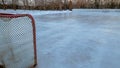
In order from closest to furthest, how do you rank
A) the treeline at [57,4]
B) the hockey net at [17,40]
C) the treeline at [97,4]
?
the hockey net at [17,40], the treeline at [57,4], the treeline at [97,4]

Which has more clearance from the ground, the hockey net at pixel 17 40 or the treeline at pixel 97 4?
the treeline at pixel 97 4

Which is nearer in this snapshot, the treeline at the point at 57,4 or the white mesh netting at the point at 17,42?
the white mesh netting at the point at 17,42

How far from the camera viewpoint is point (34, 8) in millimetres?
13391

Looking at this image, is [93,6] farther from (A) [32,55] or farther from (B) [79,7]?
(A) [32,55]

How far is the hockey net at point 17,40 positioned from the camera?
2.57m

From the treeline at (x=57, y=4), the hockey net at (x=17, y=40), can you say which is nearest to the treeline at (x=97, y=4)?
the treeline at (x=57, y=4)

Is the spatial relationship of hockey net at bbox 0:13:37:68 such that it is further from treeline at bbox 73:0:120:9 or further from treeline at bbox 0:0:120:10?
treeline at bbox 73:0:120:9

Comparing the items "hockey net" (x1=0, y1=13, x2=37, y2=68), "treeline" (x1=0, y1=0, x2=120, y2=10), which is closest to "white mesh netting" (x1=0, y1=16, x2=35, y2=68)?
→ "hockey net" (x1=0, y1=13, x2=37, y2=68)

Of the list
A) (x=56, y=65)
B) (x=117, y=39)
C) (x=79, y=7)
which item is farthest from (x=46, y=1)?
(x=56, y=65)

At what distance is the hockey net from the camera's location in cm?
257

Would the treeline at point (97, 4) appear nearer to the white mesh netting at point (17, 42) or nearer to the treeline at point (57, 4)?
the treeline at point (57, 4)

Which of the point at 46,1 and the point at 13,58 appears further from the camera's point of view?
the point at 46,1

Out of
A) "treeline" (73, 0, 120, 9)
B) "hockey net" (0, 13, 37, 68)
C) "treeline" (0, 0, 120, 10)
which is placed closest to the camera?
"hockey net" (0, 13, 37, 68)

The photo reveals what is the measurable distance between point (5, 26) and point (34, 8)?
36.1ft
